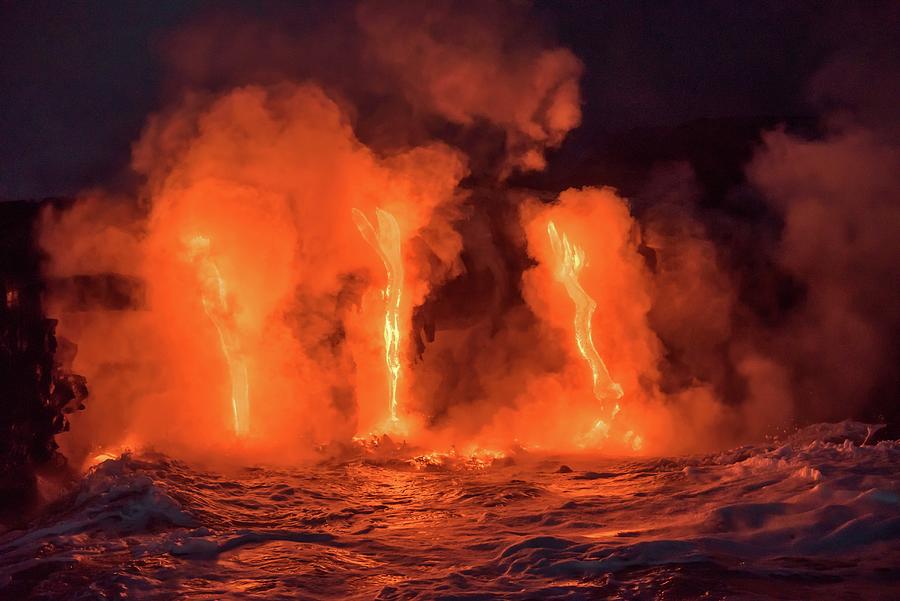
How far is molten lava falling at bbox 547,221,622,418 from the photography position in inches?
596

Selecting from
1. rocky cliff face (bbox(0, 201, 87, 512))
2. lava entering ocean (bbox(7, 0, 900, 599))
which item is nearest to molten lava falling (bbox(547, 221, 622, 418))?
lava entering ocean (bbox(7, 0, 900, 599))

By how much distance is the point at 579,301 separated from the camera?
1558 cm

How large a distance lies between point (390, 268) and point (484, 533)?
805 cm

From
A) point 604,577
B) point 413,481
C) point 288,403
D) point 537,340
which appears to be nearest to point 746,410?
point 537,340

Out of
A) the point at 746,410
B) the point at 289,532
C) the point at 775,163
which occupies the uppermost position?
the point at 775,163

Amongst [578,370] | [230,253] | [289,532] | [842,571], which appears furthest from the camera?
[578,370]

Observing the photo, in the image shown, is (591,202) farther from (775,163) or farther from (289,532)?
(289,532)

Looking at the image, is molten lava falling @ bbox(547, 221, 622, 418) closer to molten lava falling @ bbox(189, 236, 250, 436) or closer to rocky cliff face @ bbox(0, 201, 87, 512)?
molten lava falling @ bbox(189, 236, 250, 436)

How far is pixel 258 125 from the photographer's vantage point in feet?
47.8

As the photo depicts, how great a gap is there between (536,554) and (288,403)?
27.3ft

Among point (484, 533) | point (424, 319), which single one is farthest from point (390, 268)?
point (484, 533)

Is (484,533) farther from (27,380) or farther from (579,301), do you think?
(579,301)

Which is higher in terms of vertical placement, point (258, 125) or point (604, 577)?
point (258, 125)

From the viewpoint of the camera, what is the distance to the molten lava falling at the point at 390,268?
49.4 ft
